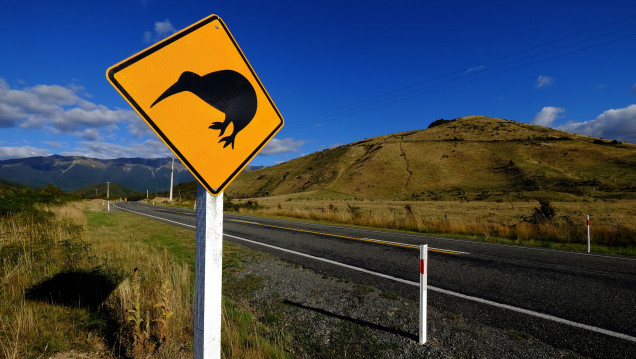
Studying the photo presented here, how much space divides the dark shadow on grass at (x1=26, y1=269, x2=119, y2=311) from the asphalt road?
382cm

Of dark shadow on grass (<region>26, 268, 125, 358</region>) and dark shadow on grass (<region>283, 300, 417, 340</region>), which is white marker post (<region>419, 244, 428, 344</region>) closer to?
dark shadow on grass (<region>283, 300, 417, 340</region>)

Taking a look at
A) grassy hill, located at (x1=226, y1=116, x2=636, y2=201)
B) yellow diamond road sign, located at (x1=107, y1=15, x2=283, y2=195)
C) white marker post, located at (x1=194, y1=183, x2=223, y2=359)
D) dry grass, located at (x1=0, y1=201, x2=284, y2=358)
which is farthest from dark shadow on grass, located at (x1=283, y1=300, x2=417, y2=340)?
grassy hill, located at (x1=226, y1=116, x2=636, y2=201)

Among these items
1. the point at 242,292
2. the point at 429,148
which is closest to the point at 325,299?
the point at 242,292

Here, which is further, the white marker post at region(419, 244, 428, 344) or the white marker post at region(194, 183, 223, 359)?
the white marker post at region(419, 244, 428, 344)

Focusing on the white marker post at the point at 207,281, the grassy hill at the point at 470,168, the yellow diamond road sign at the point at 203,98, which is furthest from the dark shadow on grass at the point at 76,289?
the grassy hill at the point at 470,168

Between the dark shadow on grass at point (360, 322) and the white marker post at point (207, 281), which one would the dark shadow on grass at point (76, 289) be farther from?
the white marker post at point (207, 281)

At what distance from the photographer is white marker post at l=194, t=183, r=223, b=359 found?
4.97 feet

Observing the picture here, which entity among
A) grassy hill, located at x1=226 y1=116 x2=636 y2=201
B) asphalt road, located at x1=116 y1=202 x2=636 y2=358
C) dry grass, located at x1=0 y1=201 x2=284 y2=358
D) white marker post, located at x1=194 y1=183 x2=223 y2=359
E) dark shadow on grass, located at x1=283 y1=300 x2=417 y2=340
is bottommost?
dark shadow on grass, located at x1=283 y1=300 x2=417 y2=340

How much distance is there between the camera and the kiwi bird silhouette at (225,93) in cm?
152

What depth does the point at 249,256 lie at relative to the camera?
7.56m

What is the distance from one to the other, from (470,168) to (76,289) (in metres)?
66.3

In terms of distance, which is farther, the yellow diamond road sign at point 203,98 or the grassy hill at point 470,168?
the grassy hill at point 470,168

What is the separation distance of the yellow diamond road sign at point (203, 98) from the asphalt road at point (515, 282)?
394cm

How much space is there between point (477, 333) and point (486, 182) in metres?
57.5
